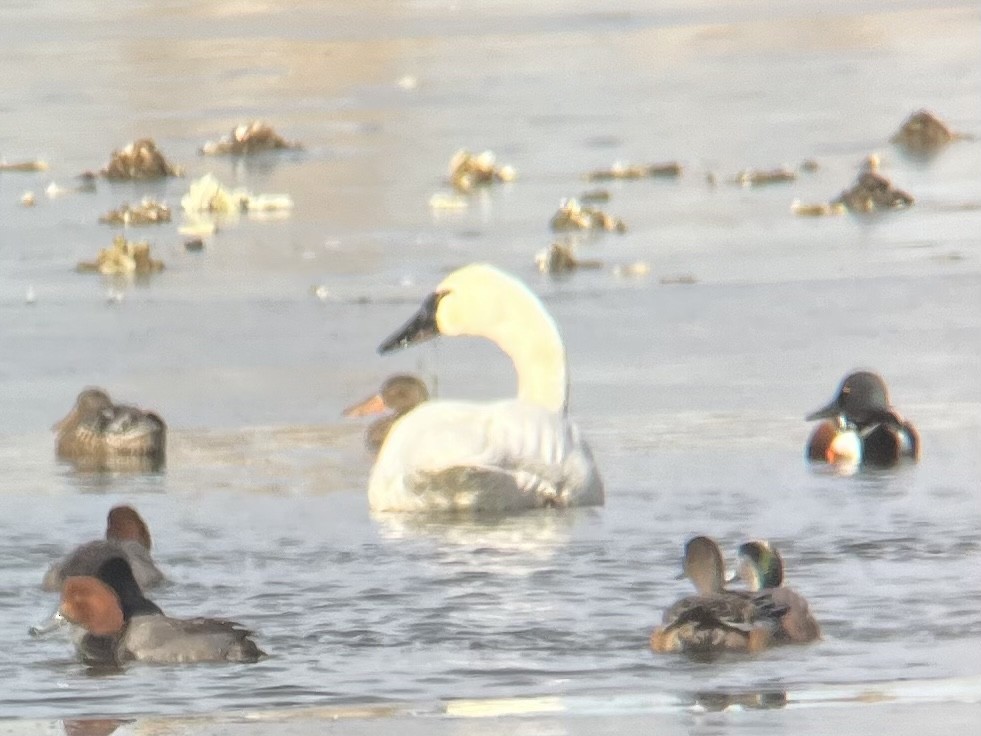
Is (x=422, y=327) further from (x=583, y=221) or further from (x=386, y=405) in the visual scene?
(x=583, y=221)

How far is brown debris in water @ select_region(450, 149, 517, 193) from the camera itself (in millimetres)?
17016

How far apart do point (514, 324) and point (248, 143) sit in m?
7.57

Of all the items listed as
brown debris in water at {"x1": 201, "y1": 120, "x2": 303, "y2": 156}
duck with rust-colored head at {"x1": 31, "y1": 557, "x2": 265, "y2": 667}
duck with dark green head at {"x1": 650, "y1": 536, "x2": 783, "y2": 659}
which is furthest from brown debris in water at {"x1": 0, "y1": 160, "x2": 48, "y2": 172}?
duck with dark green head at {"x1": 650, "y1": 536, "x2": 783, "y2": 659}

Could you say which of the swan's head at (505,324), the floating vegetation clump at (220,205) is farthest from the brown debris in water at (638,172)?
the swan's head at (505,324)

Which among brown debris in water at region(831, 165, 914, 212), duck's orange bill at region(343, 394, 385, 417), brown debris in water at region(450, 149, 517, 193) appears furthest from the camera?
brown debris in water at region(450, 149, 517, 193)

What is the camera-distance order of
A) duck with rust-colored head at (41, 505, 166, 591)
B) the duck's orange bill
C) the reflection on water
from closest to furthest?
the reflection on water → duck with rust-colored head at (41, 505, 166, 591) → the duck's orange bill

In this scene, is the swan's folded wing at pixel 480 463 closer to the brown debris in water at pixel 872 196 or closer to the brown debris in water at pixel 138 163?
the brown debris in water at pixel 872 196

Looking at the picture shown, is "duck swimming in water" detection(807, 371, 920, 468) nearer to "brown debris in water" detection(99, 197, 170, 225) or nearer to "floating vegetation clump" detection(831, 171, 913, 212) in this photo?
"floating vegetation clump" detection(831, 171, 913, 212)

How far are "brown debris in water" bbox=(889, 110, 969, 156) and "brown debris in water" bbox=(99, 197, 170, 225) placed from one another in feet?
16.1

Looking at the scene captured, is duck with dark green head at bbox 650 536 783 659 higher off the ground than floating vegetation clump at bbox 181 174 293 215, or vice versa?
floating vegetation clump at bbox 181 174 293 215

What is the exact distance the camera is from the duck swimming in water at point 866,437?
1075cm

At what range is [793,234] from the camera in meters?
15.4

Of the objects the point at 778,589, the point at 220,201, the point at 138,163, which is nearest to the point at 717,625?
the point at 778,589

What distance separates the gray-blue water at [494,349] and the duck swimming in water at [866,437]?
0.13 metres
